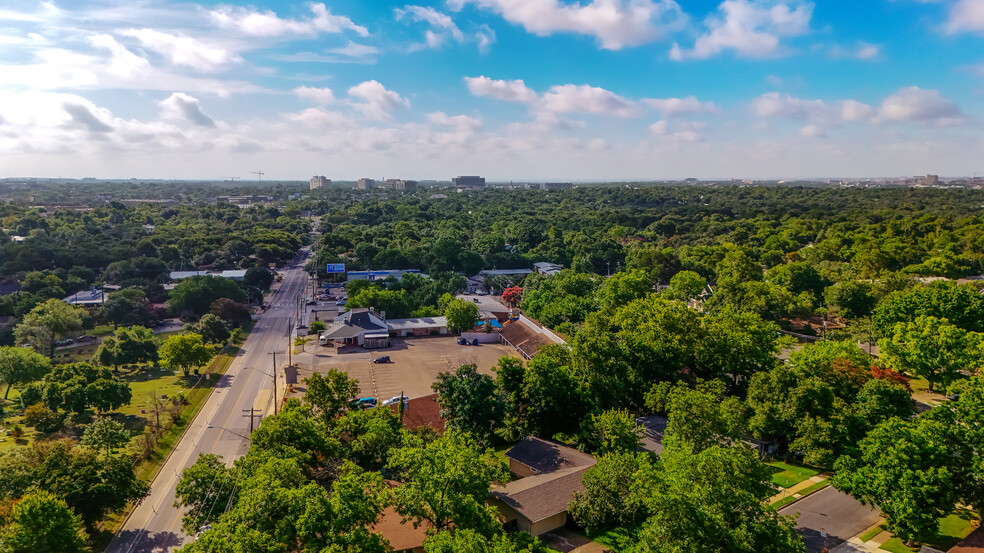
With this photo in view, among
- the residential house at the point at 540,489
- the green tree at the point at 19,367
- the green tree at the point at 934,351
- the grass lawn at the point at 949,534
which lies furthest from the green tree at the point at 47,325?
the green tree at the point at 934,351

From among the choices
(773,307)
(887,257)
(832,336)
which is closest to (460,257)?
(773,307)

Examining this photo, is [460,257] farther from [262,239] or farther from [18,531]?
[18,531]

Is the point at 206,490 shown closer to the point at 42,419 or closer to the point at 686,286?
the point at 42,419

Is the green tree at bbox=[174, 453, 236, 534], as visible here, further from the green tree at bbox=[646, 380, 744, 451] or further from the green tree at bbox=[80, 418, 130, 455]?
the green tree at bbox=[646, 380, 744, 451]

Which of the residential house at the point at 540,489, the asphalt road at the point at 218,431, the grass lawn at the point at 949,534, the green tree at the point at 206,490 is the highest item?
the green tree at the point at 206,490

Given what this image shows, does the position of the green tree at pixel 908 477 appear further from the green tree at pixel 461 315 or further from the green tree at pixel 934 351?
the green tree at pixel 461 315

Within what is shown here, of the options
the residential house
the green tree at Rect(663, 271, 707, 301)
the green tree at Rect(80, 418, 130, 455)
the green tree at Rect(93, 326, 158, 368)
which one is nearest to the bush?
the green tree at Rect(80, 418, 130, 455)

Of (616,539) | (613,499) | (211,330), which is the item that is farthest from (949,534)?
(211,330)
